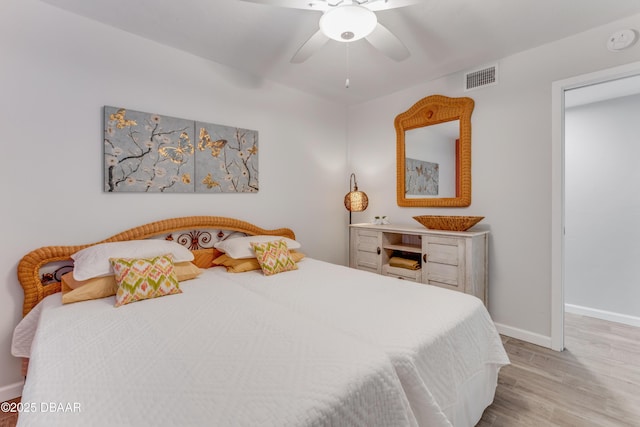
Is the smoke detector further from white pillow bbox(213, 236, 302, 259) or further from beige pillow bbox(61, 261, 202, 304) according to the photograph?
beige pillow bbox(61, 261, 202, 304)

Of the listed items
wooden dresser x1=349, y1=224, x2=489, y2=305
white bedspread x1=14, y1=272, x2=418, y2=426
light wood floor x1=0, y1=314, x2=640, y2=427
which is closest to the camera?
white bedspread x1=14, y1=272, x2=418, y2=426

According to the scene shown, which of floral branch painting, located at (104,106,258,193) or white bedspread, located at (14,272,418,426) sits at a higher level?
Answer: floral branch painting, located at (104,106,258,193)

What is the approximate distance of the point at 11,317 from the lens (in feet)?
6.01

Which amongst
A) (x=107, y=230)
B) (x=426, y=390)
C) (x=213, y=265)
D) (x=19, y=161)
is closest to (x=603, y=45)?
(x=426, y=390)

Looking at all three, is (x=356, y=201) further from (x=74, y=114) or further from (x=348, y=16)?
(x=74, y=114)

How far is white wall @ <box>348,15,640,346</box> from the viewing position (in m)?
2.36

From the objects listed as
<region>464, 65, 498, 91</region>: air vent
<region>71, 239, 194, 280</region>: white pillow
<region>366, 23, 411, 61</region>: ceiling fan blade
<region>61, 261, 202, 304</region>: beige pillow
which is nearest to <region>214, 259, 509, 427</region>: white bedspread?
<region>71, 239, 194, 280</region>: white pillow

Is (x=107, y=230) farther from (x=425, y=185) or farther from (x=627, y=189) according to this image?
(x=627, y=189)

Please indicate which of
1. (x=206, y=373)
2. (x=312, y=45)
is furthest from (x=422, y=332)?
(x=312, y=45)

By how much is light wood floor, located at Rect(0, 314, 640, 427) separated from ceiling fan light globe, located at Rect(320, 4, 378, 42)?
2.31 m

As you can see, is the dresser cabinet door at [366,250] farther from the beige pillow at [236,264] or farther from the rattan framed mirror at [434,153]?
the beige pillow at [236,264]

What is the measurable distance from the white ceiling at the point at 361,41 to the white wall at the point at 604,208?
1415 millimetres

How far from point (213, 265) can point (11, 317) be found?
1.27 metres

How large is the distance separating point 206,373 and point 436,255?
7.42 feet
